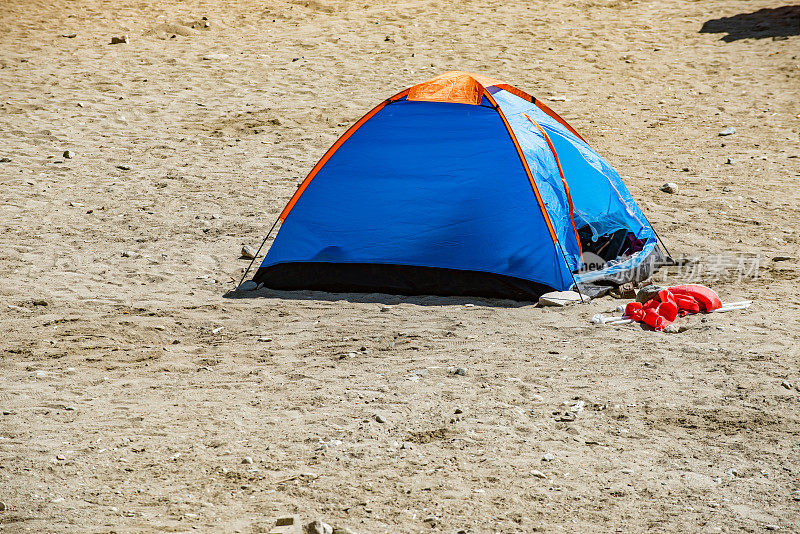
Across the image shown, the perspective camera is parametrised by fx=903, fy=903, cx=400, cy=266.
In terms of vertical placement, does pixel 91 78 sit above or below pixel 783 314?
above

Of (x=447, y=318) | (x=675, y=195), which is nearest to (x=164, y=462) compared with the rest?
(x=447, y=318)

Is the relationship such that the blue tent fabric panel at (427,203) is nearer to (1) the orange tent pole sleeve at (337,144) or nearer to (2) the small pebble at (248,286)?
(1) the orange tent pole sleeve at (337,144)

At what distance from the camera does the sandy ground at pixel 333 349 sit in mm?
4148

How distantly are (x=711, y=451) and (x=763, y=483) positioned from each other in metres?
0.35

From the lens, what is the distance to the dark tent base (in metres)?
6.77

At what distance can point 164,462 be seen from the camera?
4.45 meters

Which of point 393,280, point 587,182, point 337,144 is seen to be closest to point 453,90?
point 337,144

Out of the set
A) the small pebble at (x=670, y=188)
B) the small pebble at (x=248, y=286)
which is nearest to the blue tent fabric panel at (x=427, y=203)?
the small pebble at (x=248, y=286)

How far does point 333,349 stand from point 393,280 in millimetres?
1206

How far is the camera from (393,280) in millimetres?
6996

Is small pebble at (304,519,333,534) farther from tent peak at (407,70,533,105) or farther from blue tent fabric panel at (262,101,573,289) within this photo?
tent peak at (407,70,533,105)

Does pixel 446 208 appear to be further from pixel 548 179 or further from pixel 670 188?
pixel 670 188

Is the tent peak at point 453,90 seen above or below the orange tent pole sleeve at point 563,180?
above

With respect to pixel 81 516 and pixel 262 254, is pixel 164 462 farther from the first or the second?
pixel 262 254
